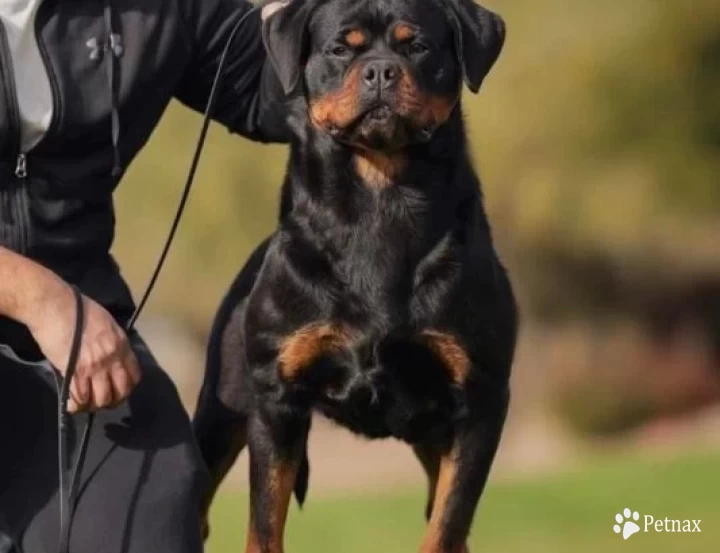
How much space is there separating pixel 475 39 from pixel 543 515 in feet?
14.9

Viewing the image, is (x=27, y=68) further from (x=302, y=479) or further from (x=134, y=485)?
(x=302, y=479)

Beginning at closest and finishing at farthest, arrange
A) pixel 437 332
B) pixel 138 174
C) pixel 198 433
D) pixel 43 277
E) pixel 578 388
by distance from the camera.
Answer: pixel 43 277
pixel 437 332
pixel 198 433
pixel 138 174
pixel 578 388

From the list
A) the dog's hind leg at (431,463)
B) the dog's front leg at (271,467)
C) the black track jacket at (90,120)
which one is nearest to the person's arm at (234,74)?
Answer: the black track jacket at (90,120)

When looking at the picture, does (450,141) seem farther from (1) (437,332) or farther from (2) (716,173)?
(2) (716,173)

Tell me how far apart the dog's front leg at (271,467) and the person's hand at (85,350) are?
422 mm

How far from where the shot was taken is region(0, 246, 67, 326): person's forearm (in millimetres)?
2865

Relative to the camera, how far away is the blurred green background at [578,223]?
11.6 metres

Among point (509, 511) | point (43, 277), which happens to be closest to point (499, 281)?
point (43, 277)

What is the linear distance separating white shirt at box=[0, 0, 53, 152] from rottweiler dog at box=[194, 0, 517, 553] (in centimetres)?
46

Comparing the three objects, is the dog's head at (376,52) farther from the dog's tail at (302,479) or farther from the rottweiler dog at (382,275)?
the dog's tail at (302,479)

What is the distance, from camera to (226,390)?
11.5 feet

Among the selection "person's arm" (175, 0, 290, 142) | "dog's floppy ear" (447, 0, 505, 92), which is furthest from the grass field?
"dog's floppy ear" (447, 0, 505, 92)

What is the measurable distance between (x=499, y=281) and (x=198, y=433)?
74cm

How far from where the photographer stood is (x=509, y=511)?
25.0 feet
